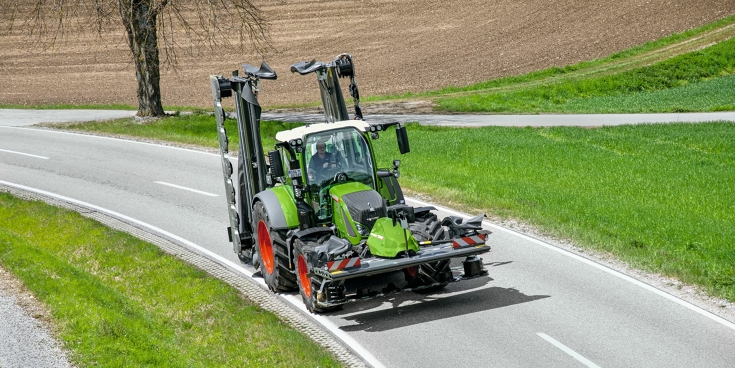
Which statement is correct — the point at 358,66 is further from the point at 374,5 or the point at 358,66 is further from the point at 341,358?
the point at 341,358

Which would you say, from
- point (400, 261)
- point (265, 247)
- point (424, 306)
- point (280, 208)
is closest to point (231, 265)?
point (265, 247)

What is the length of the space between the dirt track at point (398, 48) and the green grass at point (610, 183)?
1496 centimetres

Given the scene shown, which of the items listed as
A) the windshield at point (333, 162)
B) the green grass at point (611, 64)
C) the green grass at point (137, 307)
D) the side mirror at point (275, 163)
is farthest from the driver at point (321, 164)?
the green grass at point (611, 64)

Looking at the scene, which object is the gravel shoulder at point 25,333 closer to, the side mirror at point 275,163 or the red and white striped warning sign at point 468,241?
the side mirror at point 275,163

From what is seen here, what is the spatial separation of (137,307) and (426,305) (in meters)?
4.35

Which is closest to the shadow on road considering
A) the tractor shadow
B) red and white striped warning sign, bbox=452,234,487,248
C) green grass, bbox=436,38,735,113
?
the tractor shadow

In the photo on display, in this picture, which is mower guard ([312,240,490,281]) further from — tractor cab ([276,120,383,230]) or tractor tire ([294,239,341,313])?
tractor cab ([276,120,383,230])

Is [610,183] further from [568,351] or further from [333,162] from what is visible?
[568,351]

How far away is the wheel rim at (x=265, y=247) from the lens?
12836 millimetres

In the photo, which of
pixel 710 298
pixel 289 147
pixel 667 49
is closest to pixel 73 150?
pixel 289 147

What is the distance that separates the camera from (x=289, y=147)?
1223 centimetres

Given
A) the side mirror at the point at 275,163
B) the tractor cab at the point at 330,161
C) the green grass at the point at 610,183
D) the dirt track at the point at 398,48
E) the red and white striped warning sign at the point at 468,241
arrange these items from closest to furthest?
the red and white striped warning sign at the point at 468,241
the side mirror at the point at 275,163
the tractor cab at the point at 330,161
the green grass at the point at 610,183
the dirt track at the point at 398,48

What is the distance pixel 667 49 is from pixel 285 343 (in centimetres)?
3495

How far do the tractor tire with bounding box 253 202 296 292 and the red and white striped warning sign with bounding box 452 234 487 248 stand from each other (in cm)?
256
